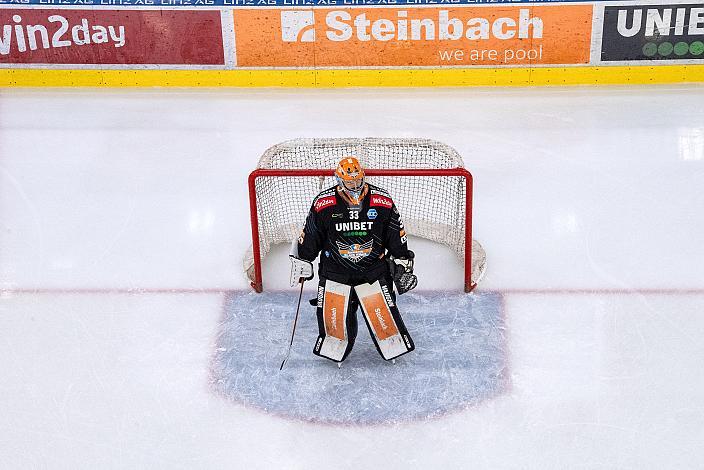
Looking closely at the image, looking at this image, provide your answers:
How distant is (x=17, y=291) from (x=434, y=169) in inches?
115

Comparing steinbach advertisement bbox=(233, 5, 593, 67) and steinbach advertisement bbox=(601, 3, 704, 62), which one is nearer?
steinbach advertisement bbox=(601, 3, 704, 62)

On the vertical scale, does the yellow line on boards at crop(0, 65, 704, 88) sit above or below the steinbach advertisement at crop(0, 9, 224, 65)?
below

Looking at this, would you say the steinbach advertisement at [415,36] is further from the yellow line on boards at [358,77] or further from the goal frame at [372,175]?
the goal frame at [372,175]

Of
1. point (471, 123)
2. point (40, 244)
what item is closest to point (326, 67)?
point (471, 123)

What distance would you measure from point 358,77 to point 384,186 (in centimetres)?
306

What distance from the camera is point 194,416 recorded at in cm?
550

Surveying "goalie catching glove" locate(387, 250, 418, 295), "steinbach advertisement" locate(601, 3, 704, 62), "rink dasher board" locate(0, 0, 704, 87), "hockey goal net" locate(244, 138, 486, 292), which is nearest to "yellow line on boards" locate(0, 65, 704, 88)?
"rink dasher board" locate(0, 0, 704, 87)

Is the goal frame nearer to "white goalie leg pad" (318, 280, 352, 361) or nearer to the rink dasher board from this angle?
"white goalie leg pad" (318, 280, 352, 361)

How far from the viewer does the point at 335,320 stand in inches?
226

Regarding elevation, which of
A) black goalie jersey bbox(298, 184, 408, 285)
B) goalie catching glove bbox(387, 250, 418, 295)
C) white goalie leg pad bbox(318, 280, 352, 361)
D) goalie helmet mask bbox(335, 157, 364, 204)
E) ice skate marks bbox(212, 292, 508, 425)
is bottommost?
ice skate marks bbox(212, 292, 508, 425)

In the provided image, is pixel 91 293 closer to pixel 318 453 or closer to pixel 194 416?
pixel 194 416

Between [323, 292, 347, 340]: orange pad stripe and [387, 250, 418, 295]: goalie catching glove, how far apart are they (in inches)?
12.3

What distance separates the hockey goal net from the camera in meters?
6.58

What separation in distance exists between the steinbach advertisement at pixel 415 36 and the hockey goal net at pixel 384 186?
115 inches
